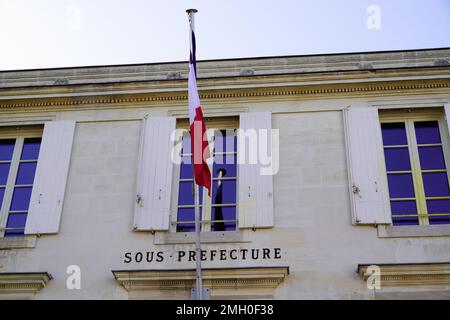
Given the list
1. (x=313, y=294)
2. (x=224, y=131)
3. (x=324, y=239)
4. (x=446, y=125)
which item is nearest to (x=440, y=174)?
(x=446, y=125)

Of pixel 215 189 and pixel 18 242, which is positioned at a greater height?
pixel 215 189

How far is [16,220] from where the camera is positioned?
10250 mm

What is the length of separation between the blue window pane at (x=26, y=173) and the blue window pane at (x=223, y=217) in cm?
301

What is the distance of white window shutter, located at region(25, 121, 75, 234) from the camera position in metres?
9.89

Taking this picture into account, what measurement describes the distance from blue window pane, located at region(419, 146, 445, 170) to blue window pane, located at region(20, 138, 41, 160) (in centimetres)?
608

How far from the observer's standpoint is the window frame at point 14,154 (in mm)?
10281

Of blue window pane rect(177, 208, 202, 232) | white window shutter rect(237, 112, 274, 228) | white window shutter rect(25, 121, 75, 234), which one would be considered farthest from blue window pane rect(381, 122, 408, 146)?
white window shutter rect(25, 121, 75, 234)

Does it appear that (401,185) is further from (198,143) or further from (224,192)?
(198,143)

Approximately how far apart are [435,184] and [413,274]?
165 centimetres

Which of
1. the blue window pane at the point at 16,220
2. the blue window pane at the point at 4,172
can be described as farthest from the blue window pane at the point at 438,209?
the blue window pane at the point at 4,172

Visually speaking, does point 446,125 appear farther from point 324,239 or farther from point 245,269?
point 245,269

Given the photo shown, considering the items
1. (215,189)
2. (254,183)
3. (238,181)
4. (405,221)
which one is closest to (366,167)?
(405,221)

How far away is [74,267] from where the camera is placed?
9531 millimetres

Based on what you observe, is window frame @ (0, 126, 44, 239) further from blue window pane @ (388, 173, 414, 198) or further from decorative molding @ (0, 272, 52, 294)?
blue window pane @ (388, 173, 414, 198)
